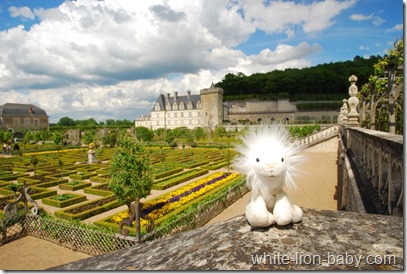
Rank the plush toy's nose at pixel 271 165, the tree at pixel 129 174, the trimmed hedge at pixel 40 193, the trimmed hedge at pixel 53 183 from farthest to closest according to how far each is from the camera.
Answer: the trimmed hedge at pixel 53 183, the trimmed hedge at pixel 40 193, the tree at pixel 129 174, the plush toy's nose at pixel 271 165

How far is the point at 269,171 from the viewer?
2117 mm

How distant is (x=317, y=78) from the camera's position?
68125 millimetres

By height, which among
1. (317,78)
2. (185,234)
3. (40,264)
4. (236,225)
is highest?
(317,78)

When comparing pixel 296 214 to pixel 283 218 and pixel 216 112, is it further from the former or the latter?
pixel 216 112

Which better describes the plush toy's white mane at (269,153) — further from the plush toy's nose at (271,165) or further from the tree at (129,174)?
the tree at (129,174)

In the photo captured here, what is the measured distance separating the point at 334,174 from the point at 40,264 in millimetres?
15103

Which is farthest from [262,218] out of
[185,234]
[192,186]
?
[192,186]

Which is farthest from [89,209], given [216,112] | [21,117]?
[21,117]

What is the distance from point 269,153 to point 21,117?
250 ft

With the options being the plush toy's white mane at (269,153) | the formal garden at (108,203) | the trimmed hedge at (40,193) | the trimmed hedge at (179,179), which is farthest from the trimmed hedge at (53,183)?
the plush toy's white mane at (269,153)

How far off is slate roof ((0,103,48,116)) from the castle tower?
41.9 m

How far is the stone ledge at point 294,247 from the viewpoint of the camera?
1659 mm

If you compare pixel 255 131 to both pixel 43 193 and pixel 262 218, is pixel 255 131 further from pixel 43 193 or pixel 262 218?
pixel 43 193

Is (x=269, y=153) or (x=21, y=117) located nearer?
(x=269, y=153)
